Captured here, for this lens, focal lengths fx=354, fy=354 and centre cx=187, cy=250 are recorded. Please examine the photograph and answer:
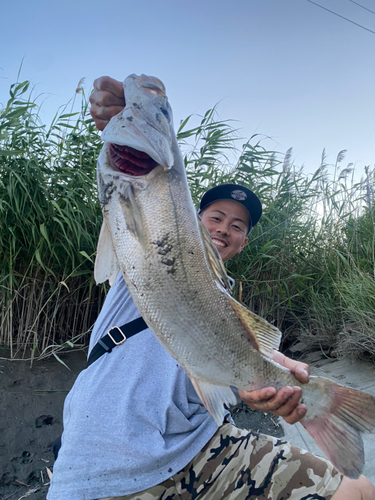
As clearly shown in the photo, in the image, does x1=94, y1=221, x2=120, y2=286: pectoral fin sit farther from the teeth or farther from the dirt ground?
the dirt ground

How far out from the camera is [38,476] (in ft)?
9.73

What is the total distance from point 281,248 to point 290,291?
712mm

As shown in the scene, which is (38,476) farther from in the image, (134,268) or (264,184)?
(264,184)

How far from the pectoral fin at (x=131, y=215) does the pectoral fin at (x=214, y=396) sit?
2.08 ft

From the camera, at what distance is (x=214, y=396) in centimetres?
150

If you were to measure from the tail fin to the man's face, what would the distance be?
1.27 metres

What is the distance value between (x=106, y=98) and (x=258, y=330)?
1.31 m

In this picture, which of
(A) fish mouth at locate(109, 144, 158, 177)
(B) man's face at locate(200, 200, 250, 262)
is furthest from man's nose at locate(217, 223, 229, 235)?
(A) fish mouth at locate(109, 144, 158, 177)

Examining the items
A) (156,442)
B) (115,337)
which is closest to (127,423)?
(156,442)

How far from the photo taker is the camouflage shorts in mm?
1673

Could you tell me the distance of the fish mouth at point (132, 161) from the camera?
152 cm

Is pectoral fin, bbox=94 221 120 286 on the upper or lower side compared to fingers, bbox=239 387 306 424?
upper

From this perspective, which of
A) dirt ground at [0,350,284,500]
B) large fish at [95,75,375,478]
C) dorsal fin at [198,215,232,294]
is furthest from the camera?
dirt ground at [0,350,284,500]

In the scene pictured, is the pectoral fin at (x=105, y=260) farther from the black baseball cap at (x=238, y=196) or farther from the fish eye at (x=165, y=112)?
the black baseball cap at (x=238, y=196)
